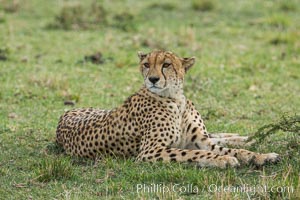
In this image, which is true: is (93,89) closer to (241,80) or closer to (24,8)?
(241,80)

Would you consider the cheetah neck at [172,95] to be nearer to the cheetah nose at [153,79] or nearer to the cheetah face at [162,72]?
the cheetah face at [162,72]

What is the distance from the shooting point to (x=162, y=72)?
23.6 ft

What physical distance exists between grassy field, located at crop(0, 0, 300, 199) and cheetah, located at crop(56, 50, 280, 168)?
0.18 metres

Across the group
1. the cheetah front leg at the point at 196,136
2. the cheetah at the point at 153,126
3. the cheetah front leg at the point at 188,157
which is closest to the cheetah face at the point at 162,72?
the cheetah at the point at 153,126

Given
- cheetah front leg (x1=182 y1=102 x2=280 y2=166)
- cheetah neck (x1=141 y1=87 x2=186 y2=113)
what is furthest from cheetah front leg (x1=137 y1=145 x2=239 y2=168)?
cheetah neck (x1=141 y1=87 x2=186 y2=113)

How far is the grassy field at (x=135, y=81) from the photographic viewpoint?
6344mm

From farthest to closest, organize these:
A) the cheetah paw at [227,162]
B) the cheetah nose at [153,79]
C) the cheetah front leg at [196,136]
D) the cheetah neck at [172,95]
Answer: the cheetah neck at [172,95]
the cheetah front leg at [196,136]
the cheetah nose at [153,79]
the cheetah paw at [227,162]

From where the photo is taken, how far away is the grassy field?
634cm

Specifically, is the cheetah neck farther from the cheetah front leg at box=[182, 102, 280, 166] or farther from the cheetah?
the cheetah front leg at box=[182, 102, 280, 166]

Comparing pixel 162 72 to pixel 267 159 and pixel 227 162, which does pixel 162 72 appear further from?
pixel 267 159

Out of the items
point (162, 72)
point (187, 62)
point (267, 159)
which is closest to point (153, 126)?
point (162, 72)

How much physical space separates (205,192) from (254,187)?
0.34 meters

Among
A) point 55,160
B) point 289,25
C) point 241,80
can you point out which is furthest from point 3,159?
point 289,25

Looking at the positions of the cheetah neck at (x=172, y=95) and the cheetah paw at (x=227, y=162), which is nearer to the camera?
the cheetah paw at (x=227, y=162)
